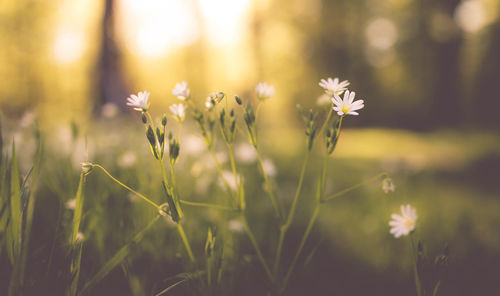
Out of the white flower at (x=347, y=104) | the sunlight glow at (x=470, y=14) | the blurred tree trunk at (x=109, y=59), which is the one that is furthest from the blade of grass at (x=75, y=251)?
the sunlight glow at (x=470, y=14)

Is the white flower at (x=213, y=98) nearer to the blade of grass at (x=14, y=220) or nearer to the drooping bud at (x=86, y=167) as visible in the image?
the drooping bud at (x=86, y=167)

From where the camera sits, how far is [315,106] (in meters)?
13.7

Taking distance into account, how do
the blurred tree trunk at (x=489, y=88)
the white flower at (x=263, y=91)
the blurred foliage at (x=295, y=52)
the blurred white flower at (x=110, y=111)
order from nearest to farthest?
the white flower at (x=263, y=91) → the blurred white flower at (x=110, y=111) → the blurred foliage at (x=295, y=52) → the blurred tree trunk at (x=489, y=88)

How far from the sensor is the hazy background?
1.46m

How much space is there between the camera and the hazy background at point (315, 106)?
4.80 ft

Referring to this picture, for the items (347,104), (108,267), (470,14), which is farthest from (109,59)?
(470,14)

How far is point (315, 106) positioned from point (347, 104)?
13172 mm

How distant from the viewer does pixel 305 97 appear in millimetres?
15789

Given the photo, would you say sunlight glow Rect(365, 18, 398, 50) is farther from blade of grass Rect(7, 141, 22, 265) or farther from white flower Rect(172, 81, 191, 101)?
blade of grass Rect(7, 141, 22, 265)

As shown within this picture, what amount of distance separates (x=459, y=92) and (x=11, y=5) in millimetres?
15168

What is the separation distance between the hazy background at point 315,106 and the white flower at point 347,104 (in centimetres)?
45

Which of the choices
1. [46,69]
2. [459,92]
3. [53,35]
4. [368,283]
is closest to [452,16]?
[459,92]

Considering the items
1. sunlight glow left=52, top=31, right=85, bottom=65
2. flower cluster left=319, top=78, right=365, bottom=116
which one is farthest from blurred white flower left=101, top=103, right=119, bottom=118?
sunlight glow left=52, top=31, right=85, bottom=65

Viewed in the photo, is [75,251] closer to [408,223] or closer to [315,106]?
[408,223]
